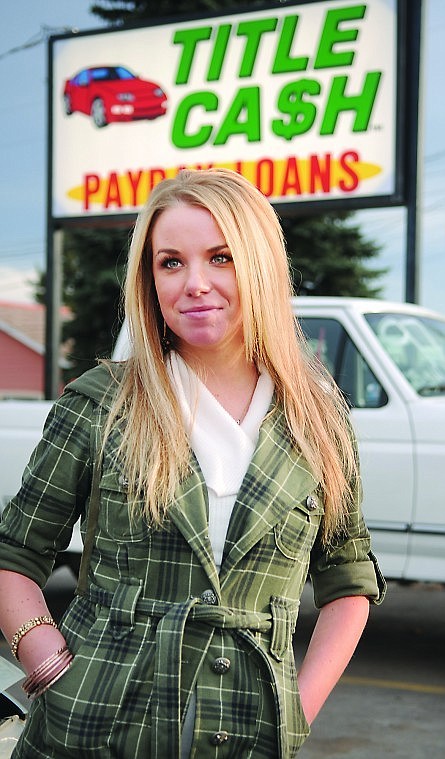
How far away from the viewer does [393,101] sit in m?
10.5

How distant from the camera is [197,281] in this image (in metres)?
1.66

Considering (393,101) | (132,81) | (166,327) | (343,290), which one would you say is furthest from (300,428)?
(343,290)

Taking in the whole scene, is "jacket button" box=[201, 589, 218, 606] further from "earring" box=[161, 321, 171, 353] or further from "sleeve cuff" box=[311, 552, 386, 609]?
"earring" box=[161, 321, 171, 353]

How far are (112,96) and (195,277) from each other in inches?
442

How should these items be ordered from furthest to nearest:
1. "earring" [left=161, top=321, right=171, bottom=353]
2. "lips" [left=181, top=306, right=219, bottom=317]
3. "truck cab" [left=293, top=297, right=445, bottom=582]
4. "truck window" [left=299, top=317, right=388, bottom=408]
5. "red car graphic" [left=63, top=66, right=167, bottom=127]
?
1. "red car graphic" [left=63, top=66, right=167, bottom=127]
2. "truck window" [left=299, top=317, right=388, bottom=408]
3. "truck cab" [left=293, top=297, right=445, bottom=582]
4. "earring" [left=161, top=321, right=171, bottom=353]
5. "lips" [left=181, top=306, right=219, bottom=317]

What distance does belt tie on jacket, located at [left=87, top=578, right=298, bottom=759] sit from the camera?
1.47 meters

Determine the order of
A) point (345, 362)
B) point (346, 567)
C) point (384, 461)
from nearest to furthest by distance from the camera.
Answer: point (346, 567)
point (384, 461)
point (345, 362)

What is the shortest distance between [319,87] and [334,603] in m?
9.79

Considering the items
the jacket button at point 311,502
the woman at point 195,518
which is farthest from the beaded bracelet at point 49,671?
the jacket button at point 311,502

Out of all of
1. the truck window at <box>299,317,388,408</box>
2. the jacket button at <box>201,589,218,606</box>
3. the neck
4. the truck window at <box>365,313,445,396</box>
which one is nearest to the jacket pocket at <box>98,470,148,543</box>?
the jacket button at <box>201,589,218,606</box>

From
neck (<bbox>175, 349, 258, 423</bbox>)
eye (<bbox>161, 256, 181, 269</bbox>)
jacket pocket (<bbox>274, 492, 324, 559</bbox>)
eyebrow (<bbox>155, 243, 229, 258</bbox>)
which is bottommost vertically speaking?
jacket pocket (<bbox>274, 492, 324, 559</bbox>)

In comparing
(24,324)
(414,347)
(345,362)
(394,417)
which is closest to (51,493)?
(394,417)

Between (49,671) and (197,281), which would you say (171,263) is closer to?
(197,281)

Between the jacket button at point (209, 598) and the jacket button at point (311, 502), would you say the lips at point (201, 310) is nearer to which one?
the jacket button at point (311, 502)
